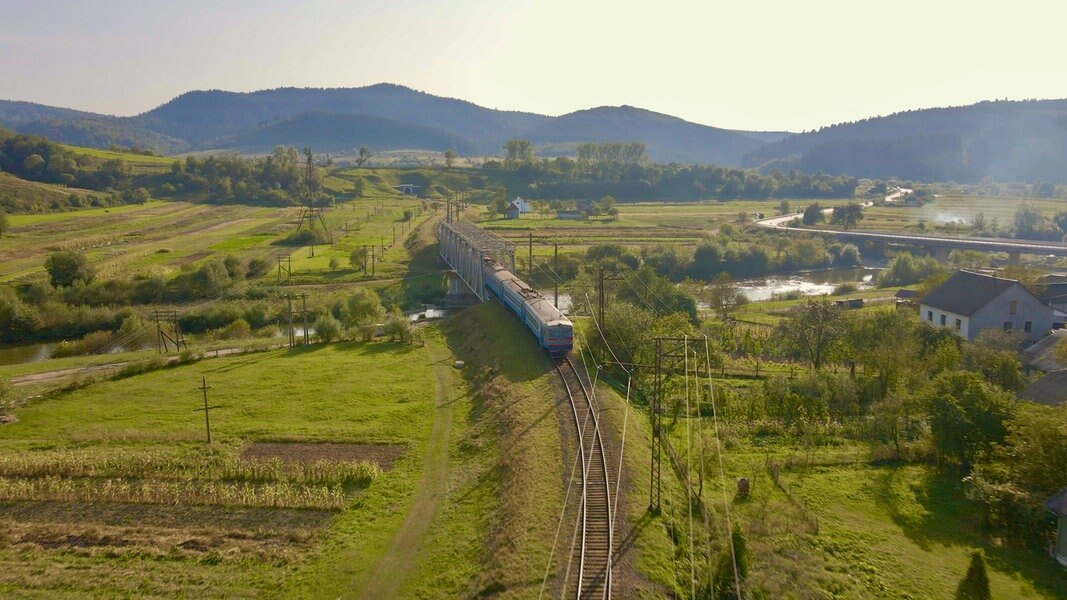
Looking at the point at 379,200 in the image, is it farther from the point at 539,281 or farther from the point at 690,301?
the point at 690,301

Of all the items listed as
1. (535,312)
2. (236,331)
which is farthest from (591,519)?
(236,331)

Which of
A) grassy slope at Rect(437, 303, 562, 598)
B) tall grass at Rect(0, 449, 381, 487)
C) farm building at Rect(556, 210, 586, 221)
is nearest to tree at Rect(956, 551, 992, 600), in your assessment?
grassy slope at Rect(437, 303, 562, 598)

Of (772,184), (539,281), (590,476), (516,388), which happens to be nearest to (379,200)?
(539,281)

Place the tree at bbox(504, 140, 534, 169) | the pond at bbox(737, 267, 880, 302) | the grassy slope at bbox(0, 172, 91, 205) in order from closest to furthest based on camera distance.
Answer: the pond at bbox(737, 267, 880, 302) < the grassy slope at bbox(0, 172, 91, 205) < the tree at bbox(504, 140, 534, 169)

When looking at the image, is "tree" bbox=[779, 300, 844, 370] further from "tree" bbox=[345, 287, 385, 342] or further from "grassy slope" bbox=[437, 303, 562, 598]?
"tree" bbox=[345, 287, 385, 342]

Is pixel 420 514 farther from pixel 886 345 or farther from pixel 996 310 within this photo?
pixel 996 310

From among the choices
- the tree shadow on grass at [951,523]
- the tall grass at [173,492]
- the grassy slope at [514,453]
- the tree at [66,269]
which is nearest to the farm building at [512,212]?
the tree at [66,269]

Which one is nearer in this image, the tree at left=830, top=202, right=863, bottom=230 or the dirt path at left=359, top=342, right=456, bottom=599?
the dirt path at left=359, top=342, right=456, bottom=599

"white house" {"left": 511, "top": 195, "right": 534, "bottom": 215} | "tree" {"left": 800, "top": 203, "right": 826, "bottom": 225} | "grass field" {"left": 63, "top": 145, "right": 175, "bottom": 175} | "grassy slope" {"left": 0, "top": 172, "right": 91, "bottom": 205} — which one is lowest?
"tree" {"left": 800, "top": 203, "right": 826, "bottom": 225}

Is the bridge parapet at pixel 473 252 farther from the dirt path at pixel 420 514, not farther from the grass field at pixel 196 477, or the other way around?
the dirt path at pixel 420 514
